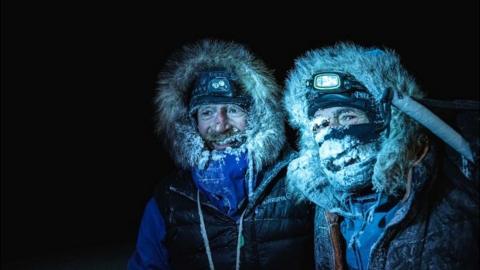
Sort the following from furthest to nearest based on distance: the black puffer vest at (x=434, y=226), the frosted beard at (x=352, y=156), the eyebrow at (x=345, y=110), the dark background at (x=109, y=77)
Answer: the dark background at (x=109, y=77)
the eyebrow at (x=345, y=110)
the frosted beard at (x=352, y=156)
the black puffer vest at (x=434, y=226)

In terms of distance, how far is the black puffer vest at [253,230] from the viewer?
2436 millimetres

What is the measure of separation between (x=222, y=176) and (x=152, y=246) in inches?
30.9

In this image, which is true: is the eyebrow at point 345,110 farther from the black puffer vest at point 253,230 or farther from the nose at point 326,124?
the black puffer vest at point 253,230

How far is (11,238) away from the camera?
6012mm

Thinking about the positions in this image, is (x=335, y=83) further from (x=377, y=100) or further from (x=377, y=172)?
(x=377, y=172)

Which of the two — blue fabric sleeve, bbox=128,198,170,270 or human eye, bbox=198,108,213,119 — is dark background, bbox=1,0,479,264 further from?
human eye, bbox=198,108,213,119

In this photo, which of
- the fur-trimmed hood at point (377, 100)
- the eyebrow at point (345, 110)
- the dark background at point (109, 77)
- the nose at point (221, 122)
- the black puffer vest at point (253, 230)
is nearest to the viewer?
the fur-trimmed hood at point (377, 100)

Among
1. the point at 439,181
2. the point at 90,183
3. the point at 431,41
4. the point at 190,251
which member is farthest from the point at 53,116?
the point at 431,41

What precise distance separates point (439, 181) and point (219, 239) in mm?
1469

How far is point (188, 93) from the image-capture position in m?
3.14

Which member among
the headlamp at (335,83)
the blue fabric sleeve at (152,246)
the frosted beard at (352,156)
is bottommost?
the blue fabric sleeve at (152,246)

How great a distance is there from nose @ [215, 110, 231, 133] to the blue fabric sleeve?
2.68 feet

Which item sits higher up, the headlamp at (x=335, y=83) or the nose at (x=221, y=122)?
the headlamp at (x=335, y=83)

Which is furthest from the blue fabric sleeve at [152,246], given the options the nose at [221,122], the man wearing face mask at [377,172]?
the man wearing face mask at [377,172]
